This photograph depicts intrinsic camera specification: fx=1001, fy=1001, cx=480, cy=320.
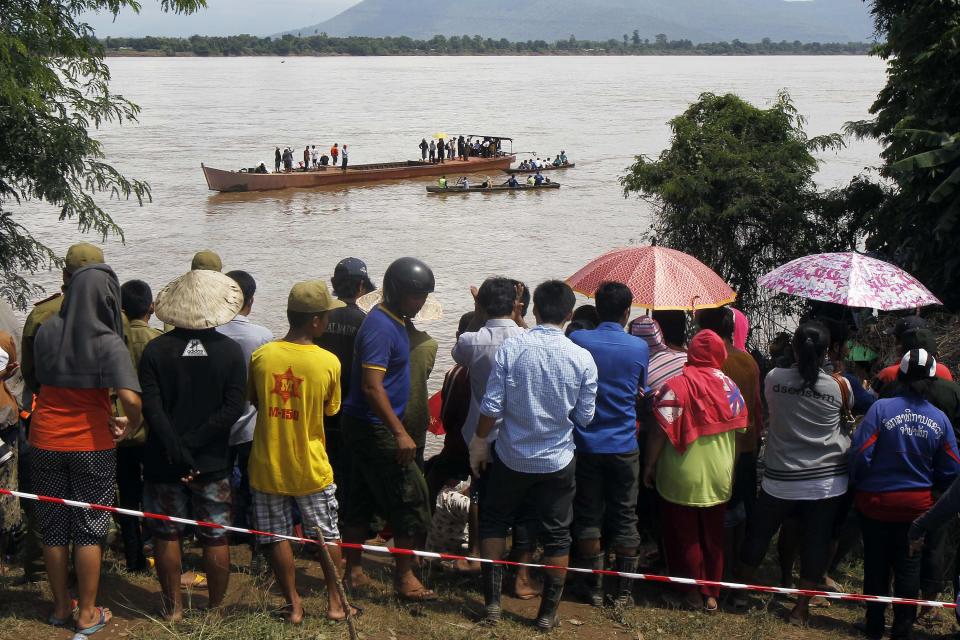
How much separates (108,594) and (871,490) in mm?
3854

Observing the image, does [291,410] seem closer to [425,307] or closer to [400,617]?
[400,617]

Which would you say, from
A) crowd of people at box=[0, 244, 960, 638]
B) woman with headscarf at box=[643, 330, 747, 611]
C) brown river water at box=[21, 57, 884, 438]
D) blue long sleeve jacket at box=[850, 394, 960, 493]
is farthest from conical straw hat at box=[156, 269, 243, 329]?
brown river water at box=[21, 57, 884, 438]

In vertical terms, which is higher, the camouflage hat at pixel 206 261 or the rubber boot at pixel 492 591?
the camouflage hat at pixel 206 261

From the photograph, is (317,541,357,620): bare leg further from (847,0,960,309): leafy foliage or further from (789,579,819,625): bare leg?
(847,0,960,309): leafy foliage

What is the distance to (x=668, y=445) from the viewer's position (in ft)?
17.0

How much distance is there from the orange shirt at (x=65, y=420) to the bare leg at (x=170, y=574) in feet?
1.92

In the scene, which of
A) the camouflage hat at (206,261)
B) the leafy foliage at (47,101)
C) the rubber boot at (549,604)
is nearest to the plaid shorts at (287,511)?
the rubber boot at (549,604)

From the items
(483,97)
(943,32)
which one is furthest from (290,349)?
(483,97)

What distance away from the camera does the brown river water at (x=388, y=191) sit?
2805 centimetres

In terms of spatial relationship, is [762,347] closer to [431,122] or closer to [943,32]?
[943,32]

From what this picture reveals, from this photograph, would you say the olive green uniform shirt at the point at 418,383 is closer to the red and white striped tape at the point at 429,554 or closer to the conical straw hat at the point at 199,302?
the red and white striped tape at the point at 429,554

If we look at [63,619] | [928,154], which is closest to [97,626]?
[63,619]

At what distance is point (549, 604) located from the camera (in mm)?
4801

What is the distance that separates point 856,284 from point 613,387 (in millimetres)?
2900
